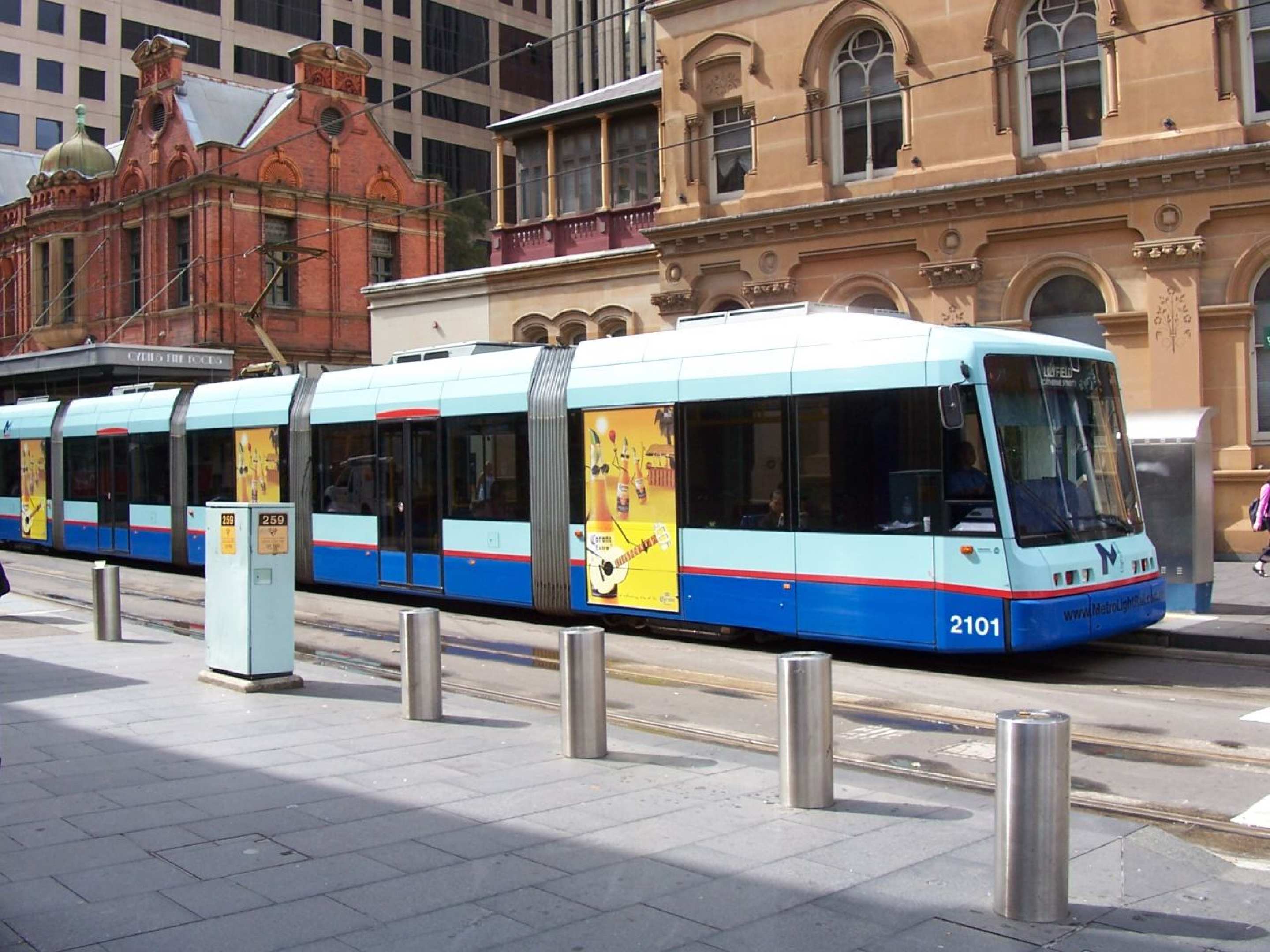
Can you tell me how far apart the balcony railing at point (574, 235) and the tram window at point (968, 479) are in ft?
56.7

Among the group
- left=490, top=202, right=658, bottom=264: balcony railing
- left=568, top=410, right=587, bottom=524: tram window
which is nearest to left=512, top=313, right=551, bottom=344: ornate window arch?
left=490, top=202, right=658, bottom=264: balcony railing

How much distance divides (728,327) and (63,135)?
62.1m

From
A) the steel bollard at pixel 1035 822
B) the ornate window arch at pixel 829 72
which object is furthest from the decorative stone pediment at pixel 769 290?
the steel bollard at pixel 1035 822

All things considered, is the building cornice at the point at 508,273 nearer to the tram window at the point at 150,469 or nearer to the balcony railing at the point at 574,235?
the balcony railing at the point at 574,235

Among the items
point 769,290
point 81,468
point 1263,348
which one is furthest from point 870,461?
point 81,468

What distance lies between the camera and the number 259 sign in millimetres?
10734

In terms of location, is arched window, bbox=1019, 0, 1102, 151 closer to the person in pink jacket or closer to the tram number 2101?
the person in pink jacket

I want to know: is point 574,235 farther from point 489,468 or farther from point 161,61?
point 161,61

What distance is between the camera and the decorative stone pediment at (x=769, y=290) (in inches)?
964

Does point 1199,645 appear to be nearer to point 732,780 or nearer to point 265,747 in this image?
point 732,780

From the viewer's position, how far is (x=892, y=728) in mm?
9688

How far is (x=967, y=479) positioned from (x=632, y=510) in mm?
4187

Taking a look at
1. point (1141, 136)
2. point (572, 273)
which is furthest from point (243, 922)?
point (572, 273)

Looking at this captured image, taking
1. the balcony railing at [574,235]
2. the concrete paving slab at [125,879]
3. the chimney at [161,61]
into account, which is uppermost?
the chimney at [161,61]
